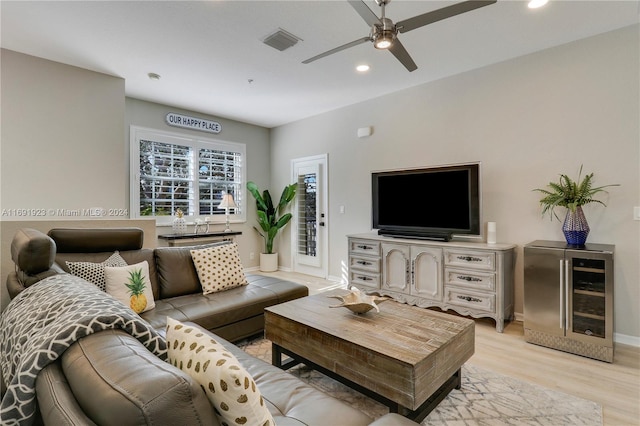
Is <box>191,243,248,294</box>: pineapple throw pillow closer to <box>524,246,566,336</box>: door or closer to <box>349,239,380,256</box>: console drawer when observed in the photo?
<box>349,239,380,256</box>: console drawer

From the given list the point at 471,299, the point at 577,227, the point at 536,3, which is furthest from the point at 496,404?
the point at 536,3

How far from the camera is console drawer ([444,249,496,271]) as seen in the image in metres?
3.10

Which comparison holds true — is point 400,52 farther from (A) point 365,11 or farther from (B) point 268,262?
(B) point 268,262

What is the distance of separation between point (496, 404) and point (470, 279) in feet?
4.81

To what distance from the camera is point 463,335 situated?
6.23ft

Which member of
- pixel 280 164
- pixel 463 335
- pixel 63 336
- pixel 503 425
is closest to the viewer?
pixel 63 336

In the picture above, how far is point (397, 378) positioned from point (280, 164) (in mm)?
5108

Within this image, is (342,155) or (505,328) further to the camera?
(342,155)

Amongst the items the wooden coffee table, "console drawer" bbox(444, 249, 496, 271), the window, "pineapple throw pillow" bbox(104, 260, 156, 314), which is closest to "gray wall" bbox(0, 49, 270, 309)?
the window

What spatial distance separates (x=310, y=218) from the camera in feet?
18.5

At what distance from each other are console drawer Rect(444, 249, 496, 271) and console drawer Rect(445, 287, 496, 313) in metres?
0.27

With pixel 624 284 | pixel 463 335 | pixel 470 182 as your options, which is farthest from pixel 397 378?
pixel 624 284

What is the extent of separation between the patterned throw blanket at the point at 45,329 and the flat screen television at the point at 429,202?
3250 millimetres

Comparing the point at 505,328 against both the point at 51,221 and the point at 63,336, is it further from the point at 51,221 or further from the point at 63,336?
the point at 51,221
